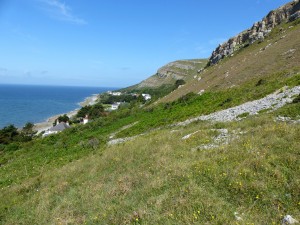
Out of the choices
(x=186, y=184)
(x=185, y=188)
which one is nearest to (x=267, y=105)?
(x=186, y=184)

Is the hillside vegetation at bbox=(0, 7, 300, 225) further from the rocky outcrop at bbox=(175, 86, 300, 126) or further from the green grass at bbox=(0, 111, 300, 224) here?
the rocky outcrop at bbox=(175, 86, 300, 126)

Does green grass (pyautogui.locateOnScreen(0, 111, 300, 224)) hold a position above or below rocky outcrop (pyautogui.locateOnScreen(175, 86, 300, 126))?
below

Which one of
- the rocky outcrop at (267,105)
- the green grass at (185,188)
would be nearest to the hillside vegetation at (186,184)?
the green grass at (185,188)

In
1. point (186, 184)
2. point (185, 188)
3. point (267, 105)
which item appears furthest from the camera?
point (267, 105)

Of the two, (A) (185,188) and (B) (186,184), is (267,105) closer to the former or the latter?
(B) (186,184)

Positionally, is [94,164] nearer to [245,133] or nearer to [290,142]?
[245,133]

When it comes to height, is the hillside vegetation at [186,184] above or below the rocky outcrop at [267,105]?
below

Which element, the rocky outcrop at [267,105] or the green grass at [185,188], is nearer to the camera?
the green grass at [185,188]

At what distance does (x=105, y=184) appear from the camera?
12492mm

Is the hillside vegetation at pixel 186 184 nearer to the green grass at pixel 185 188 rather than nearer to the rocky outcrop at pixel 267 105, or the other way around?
the green grass at pixel 185 188

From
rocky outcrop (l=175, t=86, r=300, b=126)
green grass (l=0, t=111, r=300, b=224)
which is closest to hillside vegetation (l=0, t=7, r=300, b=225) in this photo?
green grass (l=0, t=111, r=300, b=224)

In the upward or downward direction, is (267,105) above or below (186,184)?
above

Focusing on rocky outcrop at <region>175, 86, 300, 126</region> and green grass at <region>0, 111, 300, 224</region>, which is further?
rocky outcrop at <region>175, 86, 300, 126</region>

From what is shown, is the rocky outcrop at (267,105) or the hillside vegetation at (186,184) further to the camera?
the rocky outcrop at (267,105)
